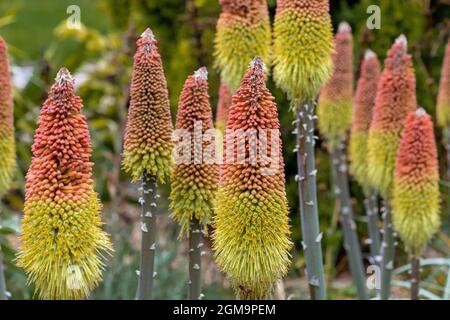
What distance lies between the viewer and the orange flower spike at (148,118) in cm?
275

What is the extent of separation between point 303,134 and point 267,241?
0.92m

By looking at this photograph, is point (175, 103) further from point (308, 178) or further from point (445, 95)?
point (308, 178)

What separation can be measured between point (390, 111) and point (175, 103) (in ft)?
12.4

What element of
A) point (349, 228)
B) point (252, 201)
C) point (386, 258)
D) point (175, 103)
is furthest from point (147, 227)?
point (175, 103)

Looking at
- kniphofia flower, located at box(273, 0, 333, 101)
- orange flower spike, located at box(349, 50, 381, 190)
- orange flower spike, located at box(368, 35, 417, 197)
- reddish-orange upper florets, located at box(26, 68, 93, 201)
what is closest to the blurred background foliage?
orange flower spike, located at box(349, 50, 381, 190)

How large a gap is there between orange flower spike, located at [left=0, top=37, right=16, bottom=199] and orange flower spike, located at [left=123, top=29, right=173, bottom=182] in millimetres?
721

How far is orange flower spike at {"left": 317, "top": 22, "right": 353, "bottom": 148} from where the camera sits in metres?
4.36

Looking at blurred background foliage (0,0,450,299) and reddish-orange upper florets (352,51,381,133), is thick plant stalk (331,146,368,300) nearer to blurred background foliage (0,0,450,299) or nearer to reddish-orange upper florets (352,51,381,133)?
reddish-orange upper florets (352,51,381,133)

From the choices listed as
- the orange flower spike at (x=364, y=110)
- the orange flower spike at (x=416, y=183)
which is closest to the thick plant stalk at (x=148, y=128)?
the orange flower spike at (x=416, y=183)

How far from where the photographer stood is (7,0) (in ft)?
51.3

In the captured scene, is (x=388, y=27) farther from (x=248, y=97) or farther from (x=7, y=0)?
(x=7, y=0)

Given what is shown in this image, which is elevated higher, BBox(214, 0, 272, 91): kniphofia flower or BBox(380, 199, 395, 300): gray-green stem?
BBox(214, 0, 272, 91): kniphofia flower

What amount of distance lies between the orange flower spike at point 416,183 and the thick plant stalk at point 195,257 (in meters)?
1.01

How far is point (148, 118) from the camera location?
279 centimetres
